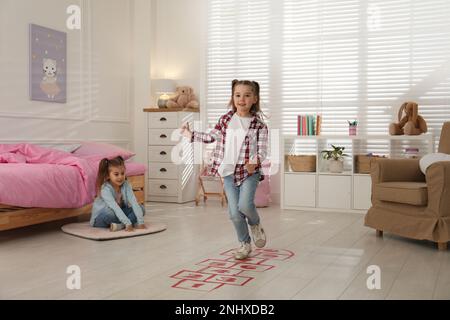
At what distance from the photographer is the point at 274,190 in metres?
5.80

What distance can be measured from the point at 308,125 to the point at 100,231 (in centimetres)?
243

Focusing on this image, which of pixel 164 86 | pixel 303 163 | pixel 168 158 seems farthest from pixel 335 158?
pixel 164 86

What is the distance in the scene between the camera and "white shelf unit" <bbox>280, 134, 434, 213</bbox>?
506cm

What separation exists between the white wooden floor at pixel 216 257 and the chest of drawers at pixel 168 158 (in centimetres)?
139

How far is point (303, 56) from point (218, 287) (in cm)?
365

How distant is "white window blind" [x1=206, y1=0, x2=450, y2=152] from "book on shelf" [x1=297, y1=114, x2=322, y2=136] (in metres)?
0.25

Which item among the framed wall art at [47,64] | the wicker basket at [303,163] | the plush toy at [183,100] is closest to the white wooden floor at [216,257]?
the wicker basket at [303,163]

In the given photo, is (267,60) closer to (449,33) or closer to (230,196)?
(449,33)

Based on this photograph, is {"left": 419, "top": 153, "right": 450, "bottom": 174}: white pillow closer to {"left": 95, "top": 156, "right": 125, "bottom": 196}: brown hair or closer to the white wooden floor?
the white wooden floor

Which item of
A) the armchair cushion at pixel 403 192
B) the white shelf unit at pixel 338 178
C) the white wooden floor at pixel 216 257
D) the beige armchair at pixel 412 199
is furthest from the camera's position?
the white shelf unit at pixel 338 178

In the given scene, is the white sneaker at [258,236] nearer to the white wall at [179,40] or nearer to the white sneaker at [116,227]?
the white sneaker at [116,227]

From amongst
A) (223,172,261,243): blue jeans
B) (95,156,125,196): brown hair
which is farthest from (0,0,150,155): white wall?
(223,172,261,243): blue jeans

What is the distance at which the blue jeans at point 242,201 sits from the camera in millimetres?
3033

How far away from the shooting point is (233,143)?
121 inches
